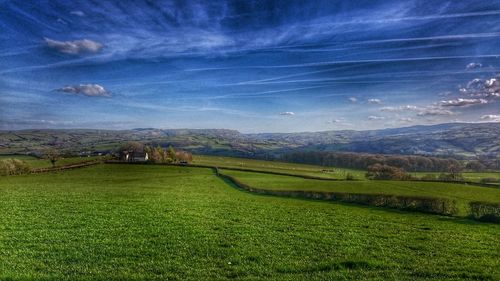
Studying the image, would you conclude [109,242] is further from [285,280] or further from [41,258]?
[285,280]

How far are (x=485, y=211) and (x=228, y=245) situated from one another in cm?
3289

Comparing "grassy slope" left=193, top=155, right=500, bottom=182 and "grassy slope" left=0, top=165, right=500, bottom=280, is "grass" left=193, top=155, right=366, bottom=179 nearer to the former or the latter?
"grassy slope" left=193, top=155, right=500, bottom=182

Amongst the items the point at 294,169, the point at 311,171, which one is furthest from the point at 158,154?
the point at 311,171

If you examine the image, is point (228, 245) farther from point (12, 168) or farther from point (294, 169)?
point (294, 169)

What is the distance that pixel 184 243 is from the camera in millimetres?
19734

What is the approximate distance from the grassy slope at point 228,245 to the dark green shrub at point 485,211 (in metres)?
5.51

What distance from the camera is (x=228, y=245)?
64.6 ft

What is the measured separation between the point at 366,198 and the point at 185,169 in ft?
190

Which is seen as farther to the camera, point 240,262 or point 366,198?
point 366,198

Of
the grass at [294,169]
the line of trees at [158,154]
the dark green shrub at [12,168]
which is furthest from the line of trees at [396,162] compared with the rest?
the dark green shrub at [12,168]

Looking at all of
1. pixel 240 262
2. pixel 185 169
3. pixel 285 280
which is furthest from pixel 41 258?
pixel 185 169

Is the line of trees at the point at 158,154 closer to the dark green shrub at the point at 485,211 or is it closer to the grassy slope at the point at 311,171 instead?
the grassy slope at the point at 311,171

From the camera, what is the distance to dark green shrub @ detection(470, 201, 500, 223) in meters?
36.0

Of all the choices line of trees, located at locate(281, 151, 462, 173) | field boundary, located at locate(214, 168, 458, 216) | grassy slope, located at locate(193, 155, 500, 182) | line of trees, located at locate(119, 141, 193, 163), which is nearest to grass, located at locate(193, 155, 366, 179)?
grassy slope, located at locate(193, 155, 500, 182)
